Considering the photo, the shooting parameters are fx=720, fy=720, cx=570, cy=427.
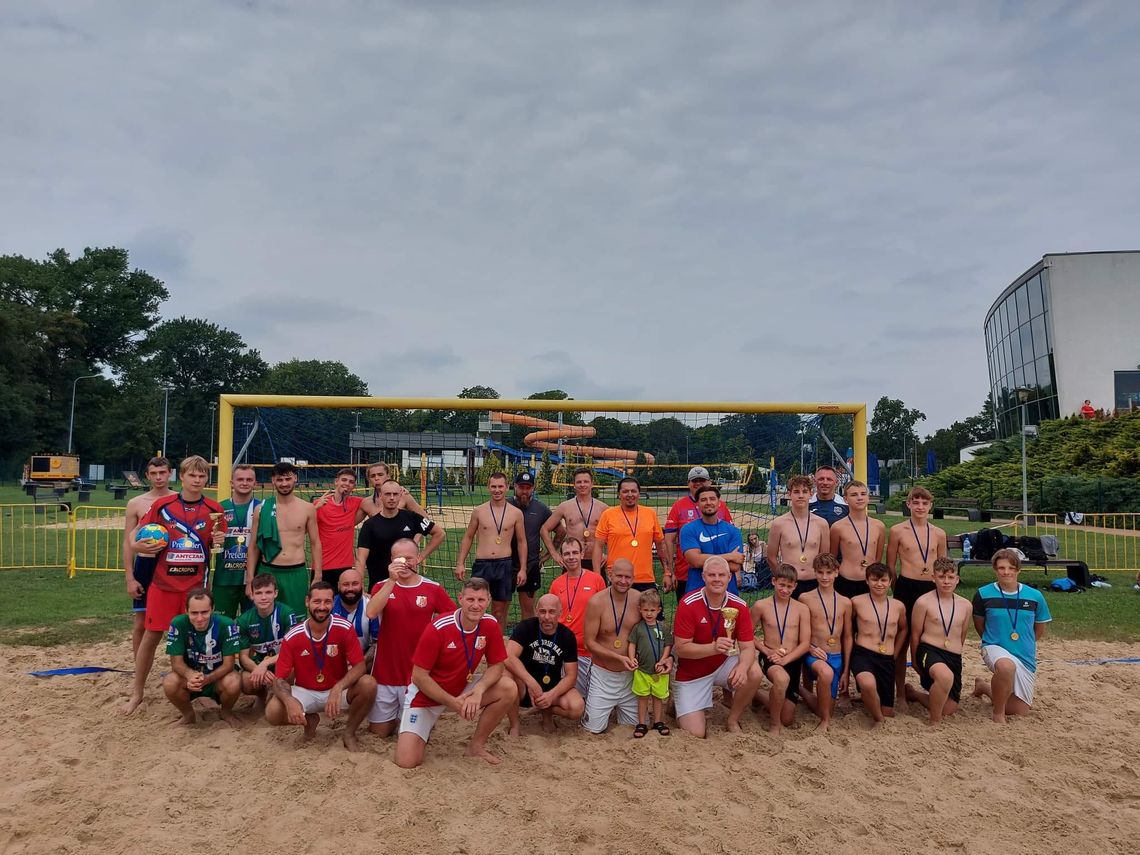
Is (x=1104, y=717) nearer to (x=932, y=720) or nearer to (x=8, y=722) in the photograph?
(x=932, y=720)

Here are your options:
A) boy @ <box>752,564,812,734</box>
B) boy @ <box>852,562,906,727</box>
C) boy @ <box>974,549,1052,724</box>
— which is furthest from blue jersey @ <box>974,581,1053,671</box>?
boy @ <box>752,564,812,734</box>

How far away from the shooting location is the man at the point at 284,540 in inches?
190

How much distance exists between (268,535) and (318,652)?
1.06 meters

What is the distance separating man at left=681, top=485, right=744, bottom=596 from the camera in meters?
4.98

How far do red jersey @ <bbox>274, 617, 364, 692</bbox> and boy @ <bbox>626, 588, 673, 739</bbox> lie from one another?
1.65 metres

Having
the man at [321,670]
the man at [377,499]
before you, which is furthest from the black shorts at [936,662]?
the man at [377,499]

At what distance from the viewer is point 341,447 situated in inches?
320

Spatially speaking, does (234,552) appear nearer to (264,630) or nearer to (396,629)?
(264,630)

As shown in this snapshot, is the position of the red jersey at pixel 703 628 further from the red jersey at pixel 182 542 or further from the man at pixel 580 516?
the red jersey at pixel 182 542

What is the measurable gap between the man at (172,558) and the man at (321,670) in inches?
39.2

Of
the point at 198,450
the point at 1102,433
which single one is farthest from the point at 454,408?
the point at 198,450

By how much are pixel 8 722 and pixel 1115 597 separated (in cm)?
1046

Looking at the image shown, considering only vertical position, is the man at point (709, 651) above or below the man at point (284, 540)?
below

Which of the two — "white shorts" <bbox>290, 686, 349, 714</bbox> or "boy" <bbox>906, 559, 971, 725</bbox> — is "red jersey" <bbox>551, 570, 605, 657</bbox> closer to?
"white shorts" <bbox>290, 686, 349, 714</bbox>
